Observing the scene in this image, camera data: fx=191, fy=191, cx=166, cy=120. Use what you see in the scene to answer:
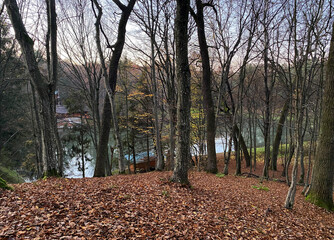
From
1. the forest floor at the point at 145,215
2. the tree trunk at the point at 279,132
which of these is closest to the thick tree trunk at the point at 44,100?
the forest floor at the point at 145,215

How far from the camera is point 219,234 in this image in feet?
11.0

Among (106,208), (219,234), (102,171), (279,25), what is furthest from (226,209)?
(279,25)

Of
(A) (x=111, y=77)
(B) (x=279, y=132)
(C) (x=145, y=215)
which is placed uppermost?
(A) (x=111, y=77)

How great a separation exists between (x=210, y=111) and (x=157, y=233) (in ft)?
22.6

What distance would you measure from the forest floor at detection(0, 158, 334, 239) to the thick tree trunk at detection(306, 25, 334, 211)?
0.77m

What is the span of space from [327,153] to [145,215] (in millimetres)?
5987

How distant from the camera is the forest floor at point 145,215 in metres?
2.76

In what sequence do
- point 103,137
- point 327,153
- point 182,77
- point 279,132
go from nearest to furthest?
1. point 182,77
2. point 327,153
3. point 103,137
4. point 279,132

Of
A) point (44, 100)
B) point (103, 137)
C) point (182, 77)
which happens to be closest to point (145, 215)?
point (182, 77)

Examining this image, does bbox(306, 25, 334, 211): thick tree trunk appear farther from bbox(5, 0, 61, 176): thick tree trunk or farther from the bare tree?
bbox(5, 0, 61, 176): thick tree trunk

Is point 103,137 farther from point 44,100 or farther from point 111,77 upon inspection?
point 44,100

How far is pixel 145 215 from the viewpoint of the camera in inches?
139

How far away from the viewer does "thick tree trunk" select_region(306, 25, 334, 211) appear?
5930 millimetres

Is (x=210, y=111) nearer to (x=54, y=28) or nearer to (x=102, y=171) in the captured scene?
(x=102, y=171)
